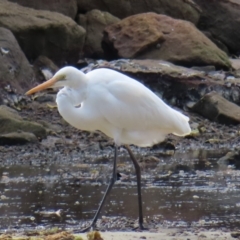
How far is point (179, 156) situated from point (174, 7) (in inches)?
363

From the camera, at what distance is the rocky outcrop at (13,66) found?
13.0 meters

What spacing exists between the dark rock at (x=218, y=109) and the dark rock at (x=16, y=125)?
9.54ft

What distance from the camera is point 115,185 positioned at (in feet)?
27.7

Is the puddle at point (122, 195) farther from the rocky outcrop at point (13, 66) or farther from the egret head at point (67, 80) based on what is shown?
the rocky outcrop at point (13, 66)

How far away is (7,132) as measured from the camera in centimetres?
1080

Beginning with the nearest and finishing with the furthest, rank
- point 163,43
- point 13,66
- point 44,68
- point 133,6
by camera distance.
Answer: point 13,66 < point 44,68 < point 163,43 < point 133,6

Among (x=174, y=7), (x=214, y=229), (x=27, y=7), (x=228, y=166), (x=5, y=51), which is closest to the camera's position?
(x=214, y=229)

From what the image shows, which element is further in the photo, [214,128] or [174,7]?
[174,7]

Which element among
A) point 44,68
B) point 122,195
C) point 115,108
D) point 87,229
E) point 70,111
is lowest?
point 44,68

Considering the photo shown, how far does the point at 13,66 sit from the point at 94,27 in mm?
4961

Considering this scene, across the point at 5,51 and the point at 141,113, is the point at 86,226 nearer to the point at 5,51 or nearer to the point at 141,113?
the point at 141,113

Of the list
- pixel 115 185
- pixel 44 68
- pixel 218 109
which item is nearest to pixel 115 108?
pixel 115 185

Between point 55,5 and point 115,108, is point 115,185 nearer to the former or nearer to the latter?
point 115,108

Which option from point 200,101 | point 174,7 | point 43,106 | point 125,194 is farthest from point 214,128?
point 174,7
